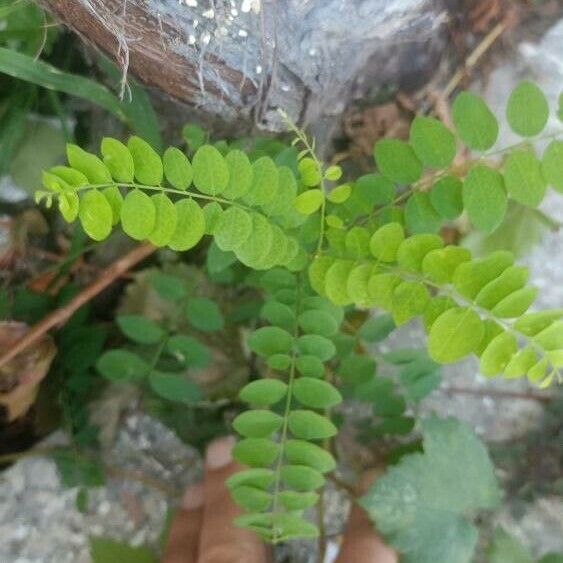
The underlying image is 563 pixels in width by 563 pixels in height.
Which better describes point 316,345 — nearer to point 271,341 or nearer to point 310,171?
point 271,341

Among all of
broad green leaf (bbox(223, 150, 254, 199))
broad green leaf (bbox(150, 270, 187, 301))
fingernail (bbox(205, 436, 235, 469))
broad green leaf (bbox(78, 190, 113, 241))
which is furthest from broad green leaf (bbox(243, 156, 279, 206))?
fingernail (bbox(205, 436, 235, 469))

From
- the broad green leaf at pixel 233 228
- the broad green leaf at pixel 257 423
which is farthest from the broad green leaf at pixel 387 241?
the broad green leaf at pixel 257 423

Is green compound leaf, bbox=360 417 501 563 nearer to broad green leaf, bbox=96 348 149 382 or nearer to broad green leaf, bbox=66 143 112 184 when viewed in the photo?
broad green leaf, bbox=96 348 149 382

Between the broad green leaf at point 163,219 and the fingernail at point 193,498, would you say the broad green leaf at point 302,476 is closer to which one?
the broad green leaf at point 163,219

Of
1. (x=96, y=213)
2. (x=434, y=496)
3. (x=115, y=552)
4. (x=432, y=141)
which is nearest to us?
(x=96, y=213)

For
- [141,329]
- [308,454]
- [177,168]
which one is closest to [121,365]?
[141,329]

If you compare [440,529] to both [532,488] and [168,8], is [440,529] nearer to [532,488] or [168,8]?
[532,488]
